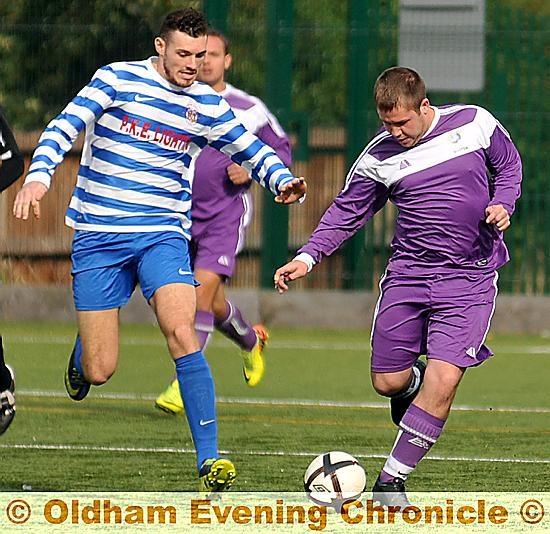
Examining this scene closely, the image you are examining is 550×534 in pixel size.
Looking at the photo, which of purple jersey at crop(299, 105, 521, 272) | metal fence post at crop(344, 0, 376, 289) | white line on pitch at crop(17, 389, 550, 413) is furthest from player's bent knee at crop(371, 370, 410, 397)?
metal fence post at crop(344, 0, 376, 289)

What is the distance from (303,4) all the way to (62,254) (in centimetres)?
347

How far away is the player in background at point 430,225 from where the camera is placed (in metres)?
6.89

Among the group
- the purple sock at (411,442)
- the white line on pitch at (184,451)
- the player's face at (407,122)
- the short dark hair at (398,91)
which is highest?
the short dark hair at (398,91)

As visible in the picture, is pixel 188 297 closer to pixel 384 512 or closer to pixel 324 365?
pixel 384 512

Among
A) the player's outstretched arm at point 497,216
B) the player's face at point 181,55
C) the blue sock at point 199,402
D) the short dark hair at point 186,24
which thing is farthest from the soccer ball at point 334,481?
the short dark hair at point 186,24

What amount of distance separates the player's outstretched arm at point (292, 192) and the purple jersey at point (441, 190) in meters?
0.17

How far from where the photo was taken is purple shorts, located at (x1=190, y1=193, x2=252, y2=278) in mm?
10164

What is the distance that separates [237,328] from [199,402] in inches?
134

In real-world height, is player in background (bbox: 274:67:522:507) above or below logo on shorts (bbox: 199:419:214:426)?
above

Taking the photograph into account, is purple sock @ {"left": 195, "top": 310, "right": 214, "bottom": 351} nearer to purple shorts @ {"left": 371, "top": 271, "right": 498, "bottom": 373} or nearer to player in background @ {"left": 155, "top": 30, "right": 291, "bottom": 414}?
player in background @ {"left": 155, "top": 30, "right": 291, "bottom": 414}

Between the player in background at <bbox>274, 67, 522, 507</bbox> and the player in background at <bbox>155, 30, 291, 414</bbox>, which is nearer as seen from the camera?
the player in background at <bbox>274, 67, 522, 507</bbox>

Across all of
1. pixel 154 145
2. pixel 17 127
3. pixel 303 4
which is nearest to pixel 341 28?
pixel 303 4

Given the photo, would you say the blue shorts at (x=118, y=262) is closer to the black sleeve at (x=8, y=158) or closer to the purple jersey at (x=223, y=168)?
the black sleeve at (x=8, y=158)

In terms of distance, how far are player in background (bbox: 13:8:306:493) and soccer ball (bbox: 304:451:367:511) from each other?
1.02 metres
